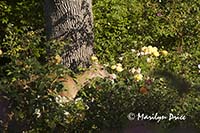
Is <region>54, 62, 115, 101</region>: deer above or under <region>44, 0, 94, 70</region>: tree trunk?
under

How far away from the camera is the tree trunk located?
632 cm

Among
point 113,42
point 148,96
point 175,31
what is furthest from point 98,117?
point 175,31

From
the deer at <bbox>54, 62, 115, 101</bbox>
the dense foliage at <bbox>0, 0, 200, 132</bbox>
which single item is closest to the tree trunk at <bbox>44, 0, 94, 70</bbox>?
the deer at <bbox>54, 62, 115, 101</bbox>

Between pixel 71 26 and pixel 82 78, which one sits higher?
pixel 71 26

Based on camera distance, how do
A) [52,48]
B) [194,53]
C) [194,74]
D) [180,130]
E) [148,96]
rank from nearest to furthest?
[180,130]
[148,96]
[52,48]
[194,74]
[194,53]

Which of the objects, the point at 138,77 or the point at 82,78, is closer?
the point at 138,77

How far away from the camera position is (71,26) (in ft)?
21.0

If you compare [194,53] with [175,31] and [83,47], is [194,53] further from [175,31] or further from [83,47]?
[83,47]

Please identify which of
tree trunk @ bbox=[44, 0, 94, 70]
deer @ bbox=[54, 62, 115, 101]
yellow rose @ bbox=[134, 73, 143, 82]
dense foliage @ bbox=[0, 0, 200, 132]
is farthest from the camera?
tree trunk @ bbox=[44, 0, 94, 70]

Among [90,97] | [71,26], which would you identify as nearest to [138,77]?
[90,97]

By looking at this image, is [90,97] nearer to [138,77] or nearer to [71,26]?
[138,77]

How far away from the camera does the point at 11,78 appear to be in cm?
408

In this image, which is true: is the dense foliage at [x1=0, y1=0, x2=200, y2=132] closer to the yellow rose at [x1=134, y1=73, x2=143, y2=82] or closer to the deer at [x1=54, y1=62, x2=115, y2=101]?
the yellow rose at [x1=134, y1=73, x2=143, y2=82]

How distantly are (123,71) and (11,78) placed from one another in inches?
48.7
